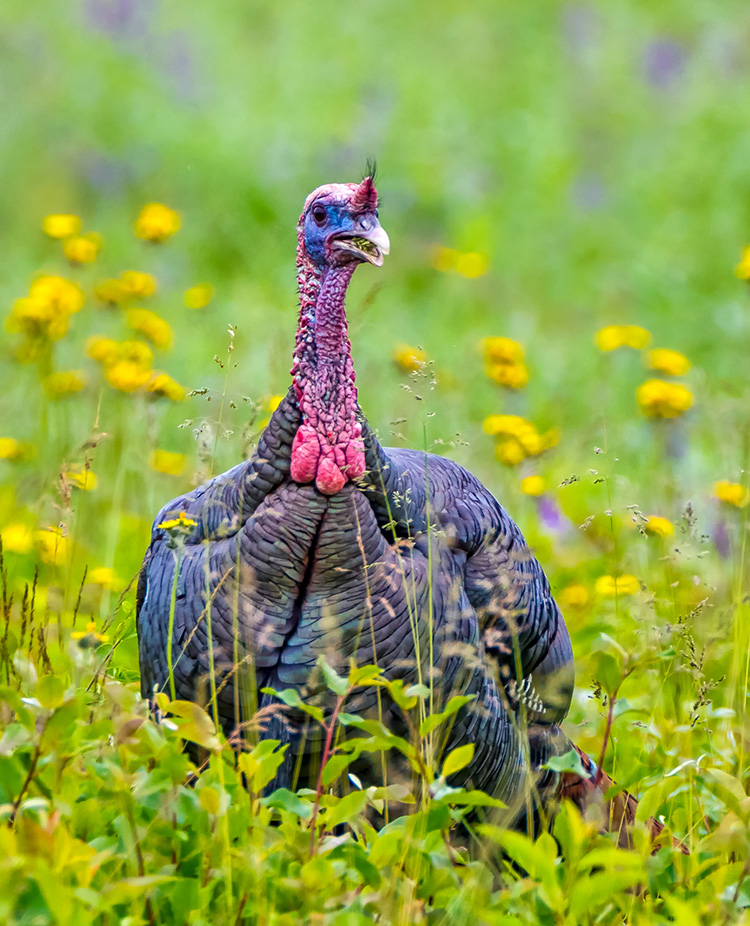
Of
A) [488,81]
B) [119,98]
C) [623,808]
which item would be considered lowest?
[623,808]

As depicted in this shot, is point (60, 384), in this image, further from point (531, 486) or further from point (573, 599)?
Answer: point (573, 599)

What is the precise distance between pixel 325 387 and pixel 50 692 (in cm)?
100

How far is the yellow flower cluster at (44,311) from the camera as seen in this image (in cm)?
400

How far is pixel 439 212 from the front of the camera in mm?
8336

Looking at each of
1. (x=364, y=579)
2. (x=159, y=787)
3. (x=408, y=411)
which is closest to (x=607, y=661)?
(x=364, y=579)

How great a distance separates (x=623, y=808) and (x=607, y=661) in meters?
0.72

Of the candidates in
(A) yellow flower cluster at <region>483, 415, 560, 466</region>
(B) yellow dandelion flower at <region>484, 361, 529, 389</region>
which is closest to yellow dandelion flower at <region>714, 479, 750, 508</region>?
(A) yellow flower cluster at <region>483, 415, 560, 466</region>

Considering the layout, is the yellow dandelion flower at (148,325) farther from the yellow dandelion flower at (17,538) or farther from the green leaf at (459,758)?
the green leaf at (459,758)

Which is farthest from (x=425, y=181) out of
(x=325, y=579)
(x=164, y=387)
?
(x=325, y=579)

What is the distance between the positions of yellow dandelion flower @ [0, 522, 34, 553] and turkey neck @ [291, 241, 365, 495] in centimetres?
143

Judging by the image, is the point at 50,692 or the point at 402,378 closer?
the point at 50,692

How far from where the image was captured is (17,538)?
3.98 meters

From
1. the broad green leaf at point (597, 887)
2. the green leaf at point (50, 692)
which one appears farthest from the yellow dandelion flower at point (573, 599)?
the green leaf at point (50, 692)

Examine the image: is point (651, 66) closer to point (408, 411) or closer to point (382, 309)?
point (382, 309)
